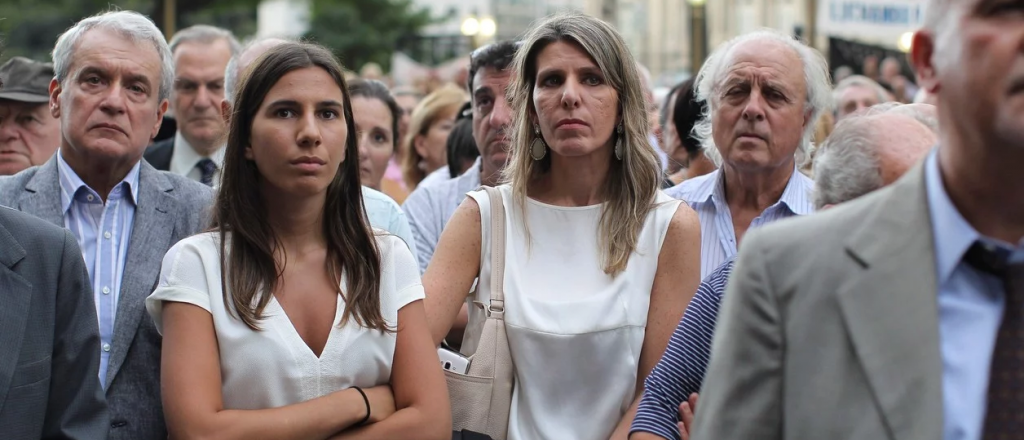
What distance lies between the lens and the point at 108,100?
4367 millimetres

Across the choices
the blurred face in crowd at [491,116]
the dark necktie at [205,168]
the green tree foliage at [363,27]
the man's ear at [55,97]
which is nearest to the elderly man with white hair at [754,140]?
the blurred face in crowd at [491,116]

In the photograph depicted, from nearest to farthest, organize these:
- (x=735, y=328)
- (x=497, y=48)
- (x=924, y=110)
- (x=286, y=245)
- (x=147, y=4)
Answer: (x=735, y=328) → (x=924, y=110) → (x=286, y=245) → (x=497, y=48) → (x=147, y=4)

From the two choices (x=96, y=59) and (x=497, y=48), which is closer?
(x=96, y=59)

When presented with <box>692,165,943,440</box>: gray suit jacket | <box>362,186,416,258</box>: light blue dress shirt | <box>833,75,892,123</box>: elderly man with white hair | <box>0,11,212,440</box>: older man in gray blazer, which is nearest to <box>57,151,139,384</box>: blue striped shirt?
<box>0,11,212,440</box>: older man in gray blazer

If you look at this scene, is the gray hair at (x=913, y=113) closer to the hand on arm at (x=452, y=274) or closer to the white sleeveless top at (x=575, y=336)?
the white sleeveless top at (x=575, y=336)

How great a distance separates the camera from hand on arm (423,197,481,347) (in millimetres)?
4066

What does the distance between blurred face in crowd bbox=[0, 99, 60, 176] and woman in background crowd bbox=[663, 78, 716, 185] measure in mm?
2962

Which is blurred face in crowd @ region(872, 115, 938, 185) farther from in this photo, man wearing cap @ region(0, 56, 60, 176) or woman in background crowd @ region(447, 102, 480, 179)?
woman in background crowd @ region(447, 102, 480, 179)

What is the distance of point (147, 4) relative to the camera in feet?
112

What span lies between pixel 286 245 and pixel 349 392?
0.50m

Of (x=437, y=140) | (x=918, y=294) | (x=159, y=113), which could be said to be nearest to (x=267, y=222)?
(x=159, y=113)

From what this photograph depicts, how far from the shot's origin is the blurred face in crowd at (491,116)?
549cm

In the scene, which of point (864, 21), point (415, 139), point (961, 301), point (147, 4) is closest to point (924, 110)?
point (961, 301)

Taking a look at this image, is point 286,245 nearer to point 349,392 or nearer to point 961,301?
point 349,392
